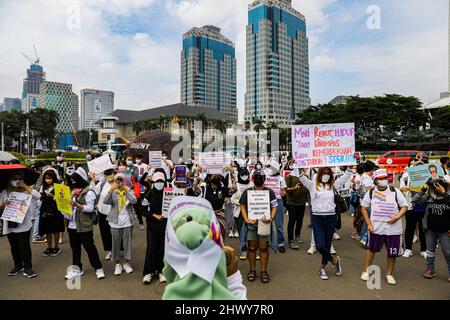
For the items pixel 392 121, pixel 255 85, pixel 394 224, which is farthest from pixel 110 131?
pixel 255 85

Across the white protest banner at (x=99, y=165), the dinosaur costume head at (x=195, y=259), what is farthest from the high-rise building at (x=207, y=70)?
the dinosaur costume head at (x=195, y=259)

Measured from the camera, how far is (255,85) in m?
124

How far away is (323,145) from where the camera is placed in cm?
564

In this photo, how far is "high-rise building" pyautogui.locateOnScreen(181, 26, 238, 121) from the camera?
5586 inches

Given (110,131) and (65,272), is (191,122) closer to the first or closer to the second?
(110,131)

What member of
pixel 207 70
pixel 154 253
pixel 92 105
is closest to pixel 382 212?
pixel 154 253

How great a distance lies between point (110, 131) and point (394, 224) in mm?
63245

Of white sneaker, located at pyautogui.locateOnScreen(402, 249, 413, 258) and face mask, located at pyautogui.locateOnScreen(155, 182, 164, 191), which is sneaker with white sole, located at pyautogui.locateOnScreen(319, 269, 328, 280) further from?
face mask, located at pyautogui.locateOnScreen(155, 182, 164, 191)

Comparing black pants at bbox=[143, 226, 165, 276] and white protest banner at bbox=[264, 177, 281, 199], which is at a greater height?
white protest banner at bbox=[264, 177, 281, 199]

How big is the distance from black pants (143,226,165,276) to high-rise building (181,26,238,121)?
136602mm

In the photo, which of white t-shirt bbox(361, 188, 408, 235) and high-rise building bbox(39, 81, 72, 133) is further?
high-rise building bbox(39, 81, 72, 133)

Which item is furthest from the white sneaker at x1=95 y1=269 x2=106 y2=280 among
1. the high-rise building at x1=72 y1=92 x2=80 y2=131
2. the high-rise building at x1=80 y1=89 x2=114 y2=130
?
the high-rise building at x1=72 y1=92 x2=80 y2=131

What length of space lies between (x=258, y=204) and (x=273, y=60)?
405 feet

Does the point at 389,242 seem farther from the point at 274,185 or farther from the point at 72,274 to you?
the point at 72,274
